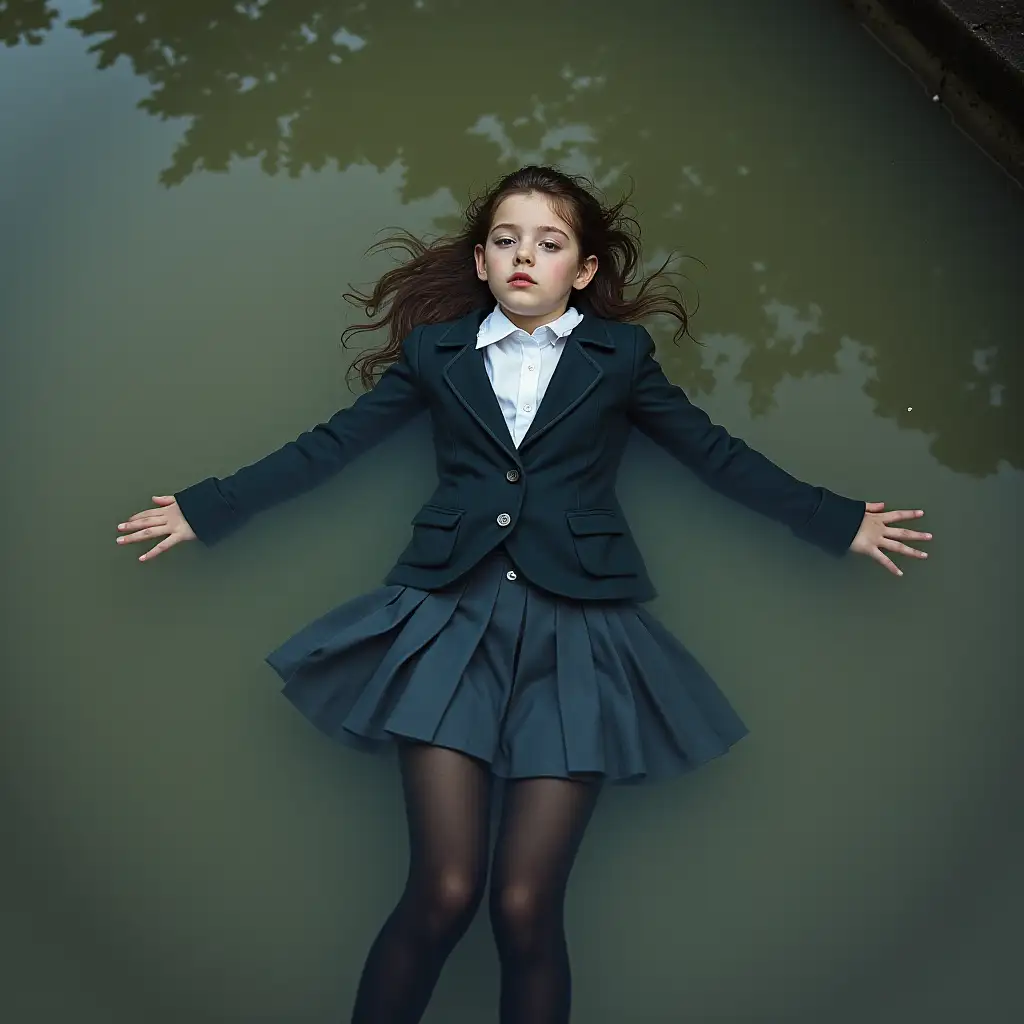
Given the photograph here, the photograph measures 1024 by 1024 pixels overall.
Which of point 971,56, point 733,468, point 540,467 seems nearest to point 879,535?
point 733,468

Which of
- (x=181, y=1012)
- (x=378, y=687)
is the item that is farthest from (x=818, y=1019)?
(x=181, y=1012)

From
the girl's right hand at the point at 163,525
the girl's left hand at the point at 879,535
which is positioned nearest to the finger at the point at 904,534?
the girl's left hand at the point at 879,535

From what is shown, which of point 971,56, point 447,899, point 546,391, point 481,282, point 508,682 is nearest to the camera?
point 447,899

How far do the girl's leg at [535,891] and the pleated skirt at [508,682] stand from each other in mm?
50

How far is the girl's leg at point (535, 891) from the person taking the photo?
6.84ft

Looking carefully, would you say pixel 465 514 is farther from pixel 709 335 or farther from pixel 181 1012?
pixel 181 1012

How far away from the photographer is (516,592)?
2.29m

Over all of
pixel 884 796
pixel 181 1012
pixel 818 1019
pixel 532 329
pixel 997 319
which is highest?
pixel 997 319

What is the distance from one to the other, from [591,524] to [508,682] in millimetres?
337

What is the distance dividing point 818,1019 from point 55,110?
2.69 m

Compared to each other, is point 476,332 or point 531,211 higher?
point 531,211

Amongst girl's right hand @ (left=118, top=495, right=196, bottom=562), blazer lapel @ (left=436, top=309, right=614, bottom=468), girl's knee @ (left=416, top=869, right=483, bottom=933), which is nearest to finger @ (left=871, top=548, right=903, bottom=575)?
blazer lapel @ (left=436, top=309, right=614, bottom=468)

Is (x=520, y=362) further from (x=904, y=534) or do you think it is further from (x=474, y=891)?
(x=474, y=891)

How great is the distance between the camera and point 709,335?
2771 millimetres
